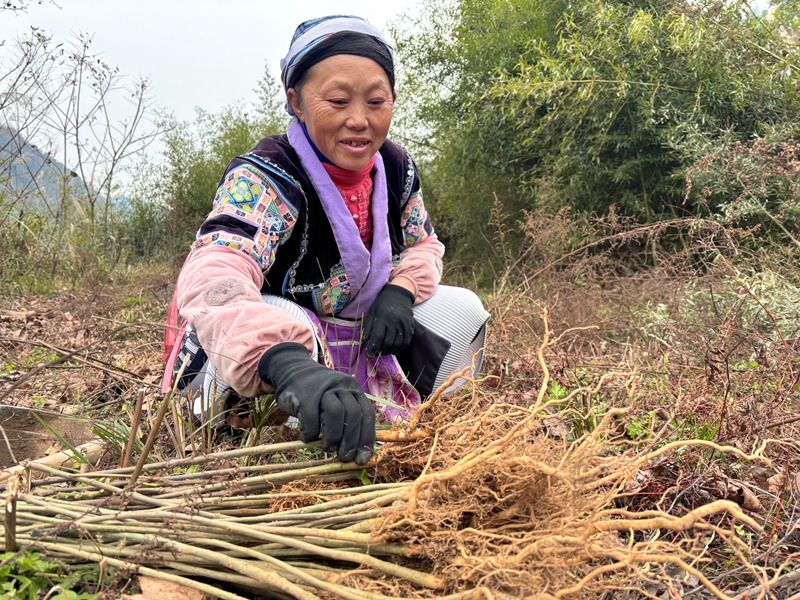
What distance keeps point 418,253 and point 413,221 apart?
6.2 inches

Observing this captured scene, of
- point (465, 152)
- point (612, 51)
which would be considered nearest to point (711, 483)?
point (612, 51)

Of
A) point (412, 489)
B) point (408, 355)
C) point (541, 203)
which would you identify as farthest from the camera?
point (541, 203)

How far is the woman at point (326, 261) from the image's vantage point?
1592 mm

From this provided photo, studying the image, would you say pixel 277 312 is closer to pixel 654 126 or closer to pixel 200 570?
pixel 200 570

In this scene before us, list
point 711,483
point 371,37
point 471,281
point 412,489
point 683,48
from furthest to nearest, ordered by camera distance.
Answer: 1. point 471,281
2. point 683,48
3. point 371,37
4. point 711,483
5. point 412,489

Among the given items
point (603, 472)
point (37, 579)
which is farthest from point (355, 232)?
point (37, 579)

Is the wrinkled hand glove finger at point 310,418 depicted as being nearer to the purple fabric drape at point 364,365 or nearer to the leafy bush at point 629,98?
the purple fabric drape at point 364,365

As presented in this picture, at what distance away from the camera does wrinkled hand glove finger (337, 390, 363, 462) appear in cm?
124

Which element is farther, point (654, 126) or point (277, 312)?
point (654, 126)

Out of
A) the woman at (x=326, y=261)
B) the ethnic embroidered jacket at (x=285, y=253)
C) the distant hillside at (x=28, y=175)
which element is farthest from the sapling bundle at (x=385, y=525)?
the distant hillside at (x=28, y=175)

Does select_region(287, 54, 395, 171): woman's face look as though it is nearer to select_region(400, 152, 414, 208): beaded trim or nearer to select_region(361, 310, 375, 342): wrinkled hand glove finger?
select_region(400, 152, 414, 208): beaded trim

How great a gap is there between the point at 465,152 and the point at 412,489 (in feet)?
23.6

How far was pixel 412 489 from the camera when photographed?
3.47 feet

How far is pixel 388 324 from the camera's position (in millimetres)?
2113
